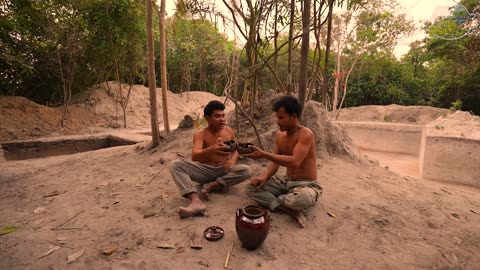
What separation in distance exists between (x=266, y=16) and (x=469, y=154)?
6.07 m

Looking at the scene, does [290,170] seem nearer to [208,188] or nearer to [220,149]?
[220,149]

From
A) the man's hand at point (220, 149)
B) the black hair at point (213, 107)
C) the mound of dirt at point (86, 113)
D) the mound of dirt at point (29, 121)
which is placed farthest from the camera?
the mound of dirt at point (86, 113)

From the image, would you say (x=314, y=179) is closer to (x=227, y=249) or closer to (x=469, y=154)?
(x=227, y=249)

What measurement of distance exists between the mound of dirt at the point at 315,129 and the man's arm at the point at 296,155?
5.97ft

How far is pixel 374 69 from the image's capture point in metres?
15.2

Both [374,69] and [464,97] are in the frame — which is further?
[374,69]

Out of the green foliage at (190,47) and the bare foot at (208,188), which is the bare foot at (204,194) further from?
the green foliage at (190,47)

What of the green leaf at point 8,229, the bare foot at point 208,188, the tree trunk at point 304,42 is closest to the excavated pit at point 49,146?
the green leaf at point 8,229

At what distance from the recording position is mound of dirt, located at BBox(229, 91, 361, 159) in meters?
4.56

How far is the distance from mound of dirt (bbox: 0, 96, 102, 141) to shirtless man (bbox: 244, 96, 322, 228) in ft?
27.8

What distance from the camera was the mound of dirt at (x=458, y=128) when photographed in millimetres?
6863

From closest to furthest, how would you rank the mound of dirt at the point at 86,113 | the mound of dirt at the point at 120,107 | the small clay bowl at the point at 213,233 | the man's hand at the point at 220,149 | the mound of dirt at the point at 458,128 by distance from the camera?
the small clay bowl at the point at 213,233 < the man's hand at the point at 220,149 < the mound of dirt at the point at 458,128 < the mound of dirt at the point at 86,113 < the mound of dirt at the point at 120,107

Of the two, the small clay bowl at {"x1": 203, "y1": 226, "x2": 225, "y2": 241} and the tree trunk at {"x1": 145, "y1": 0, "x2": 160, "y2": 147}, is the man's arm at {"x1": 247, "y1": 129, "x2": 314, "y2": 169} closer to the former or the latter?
the small clay bowl at {"x1": 203, "y1": 226, "x2": 225, "y2": 241}

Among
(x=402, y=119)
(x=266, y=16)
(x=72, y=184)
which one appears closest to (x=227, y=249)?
(x=72, y=184)
